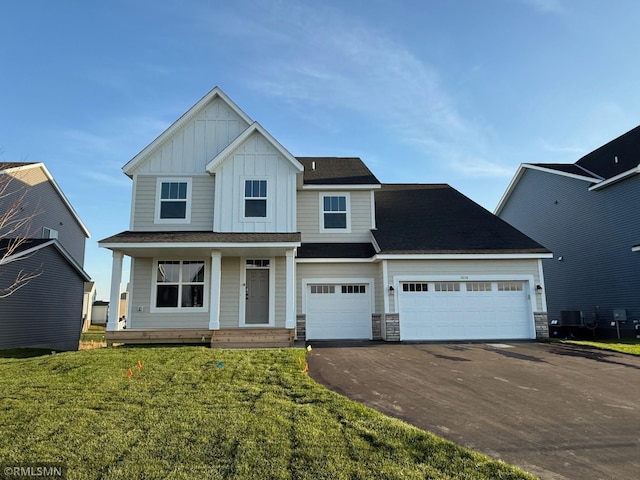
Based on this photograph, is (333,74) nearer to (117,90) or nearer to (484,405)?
(117,90)

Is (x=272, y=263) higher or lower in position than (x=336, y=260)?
lower

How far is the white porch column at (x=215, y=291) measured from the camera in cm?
1252

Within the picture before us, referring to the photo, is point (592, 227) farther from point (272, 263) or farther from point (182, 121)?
point (182, 121)

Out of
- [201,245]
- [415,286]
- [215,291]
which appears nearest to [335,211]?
[415,286]

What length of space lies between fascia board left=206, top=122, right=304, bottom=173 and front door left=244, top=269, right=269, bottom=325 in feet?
12.6

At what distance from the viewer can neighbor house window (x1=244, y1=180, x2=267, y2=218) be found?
14.0 meters

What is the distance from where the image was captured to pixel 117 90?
13.2m

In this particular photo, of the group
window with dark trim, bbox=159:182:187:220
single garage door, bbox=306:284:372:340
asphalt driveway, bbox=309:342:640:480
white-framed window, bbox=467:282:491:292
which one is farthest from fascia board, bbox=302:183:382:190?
asphalt driveway, bbox=309:342:640:480

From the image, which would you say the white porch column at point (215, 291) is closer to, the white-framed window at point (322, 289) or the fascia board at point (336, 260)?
the fascia board at point (336, 260)

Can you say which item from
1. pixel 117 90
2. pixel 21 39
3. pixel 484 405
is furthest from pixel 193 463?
pixel 21 39

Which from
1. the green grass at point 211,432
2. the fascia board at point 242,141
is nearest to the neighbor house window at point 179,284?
the fascia board at point 242,141

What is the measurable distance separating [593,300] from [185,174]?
1839 centimetres

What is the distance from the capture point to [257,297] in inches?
551

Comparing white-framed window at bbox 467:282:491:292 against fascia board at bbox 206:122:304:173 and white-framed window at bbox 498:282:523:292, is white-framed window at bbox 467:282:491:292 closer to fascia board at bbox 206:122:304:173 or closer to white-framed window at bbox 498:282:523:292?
white-framed window at bbox 498:282:523:292
